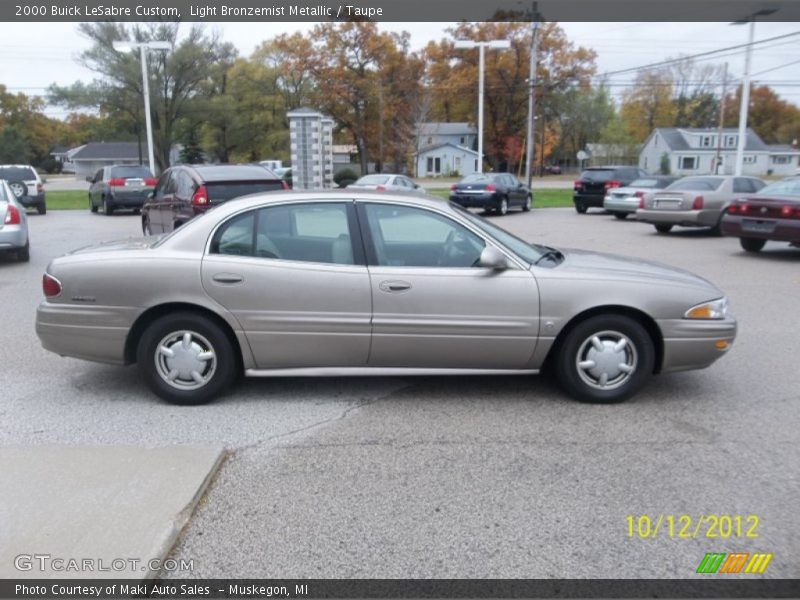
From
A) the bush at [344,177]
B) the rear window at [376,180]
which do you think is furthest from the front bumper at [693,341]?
the bush at [344,177]

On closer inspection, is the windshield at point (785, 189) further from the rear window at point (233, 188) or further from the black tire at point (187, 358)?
the black tire at point (187, 358)

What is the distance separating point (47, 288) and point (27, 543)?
2.38 metres

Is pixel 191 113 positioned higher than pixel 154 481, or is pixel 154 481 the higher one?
pixel 191 113

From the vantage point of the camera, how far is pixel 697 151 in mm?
76125

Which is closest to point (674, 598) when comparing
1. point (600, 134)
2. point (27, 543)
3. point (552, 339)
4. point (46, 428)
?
point (552, 339)

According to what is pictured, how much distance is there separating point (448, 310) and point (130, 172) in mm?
21148

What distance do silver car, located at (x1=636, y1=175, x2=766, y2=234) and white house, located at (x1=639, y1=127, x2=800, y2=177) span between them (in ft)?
207

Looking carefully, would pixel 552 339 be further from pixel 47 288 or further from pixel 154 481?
pixel 47 288

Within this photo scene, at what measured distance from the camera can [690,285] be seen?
16.3 ft

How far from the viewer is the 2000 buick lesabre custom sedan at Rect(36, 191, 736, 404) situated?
187 inches

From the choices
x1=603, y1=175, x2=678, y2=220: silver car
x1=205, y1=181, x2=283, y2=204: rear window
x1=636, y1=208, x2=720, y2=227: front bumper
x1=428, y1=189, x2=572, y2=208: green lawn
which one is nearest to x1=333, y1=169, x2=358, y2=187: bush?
x1=428, y1=189, x2=572, y2=208: green lawn

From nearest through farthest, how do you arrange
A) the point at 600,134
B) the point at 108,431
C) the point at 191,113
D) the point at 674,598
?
1. the point at 674,598
2. the point at 108,431
3. the point at 191,113
4. the point at 600,134

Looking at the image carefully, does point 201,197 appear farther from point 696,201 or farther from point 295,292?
point 696,201

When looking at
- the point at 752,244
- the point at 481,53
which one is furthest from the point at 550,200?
the point at 752,244
